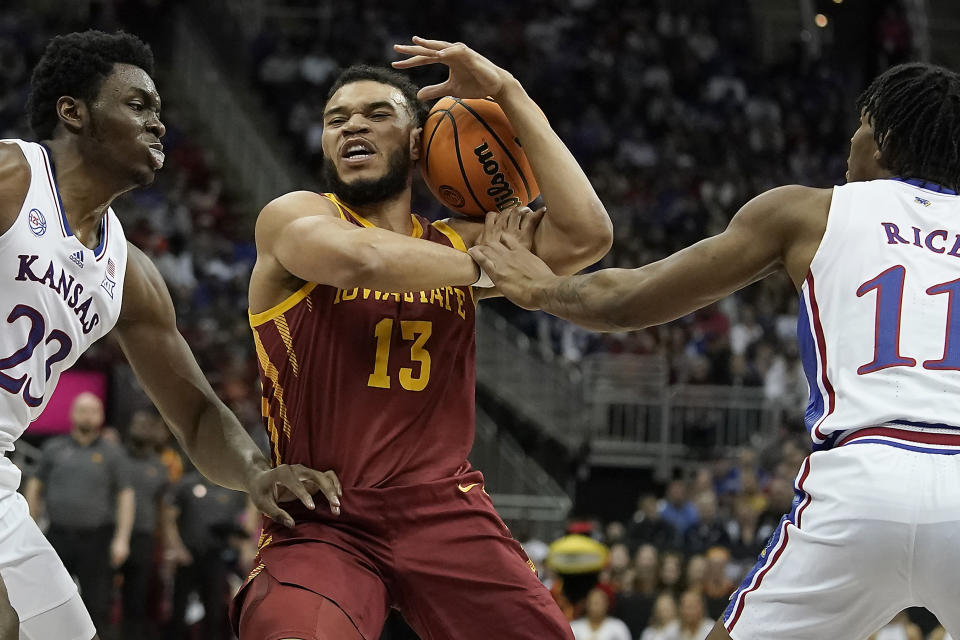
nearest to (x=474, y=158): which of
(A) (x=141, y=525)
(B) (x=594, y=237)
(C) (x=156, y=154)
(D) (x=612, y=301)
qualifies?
(B) (x=594, y=237)

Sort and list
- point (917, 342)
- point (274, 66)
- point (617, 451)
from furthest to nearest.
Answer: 1. point (274, 66)
2. point (617, 451)
3. point (917, 342)

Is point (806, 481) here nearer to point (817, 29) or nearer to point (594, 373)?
point (594, 373)

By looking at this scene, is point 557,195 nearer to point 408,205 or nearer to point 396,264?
point 408,205

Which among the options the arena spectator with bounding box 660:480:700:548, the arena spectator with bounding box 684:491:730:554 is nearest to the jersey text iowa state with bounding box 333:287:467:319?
the arena spectator with bounding box 684:491:730:554

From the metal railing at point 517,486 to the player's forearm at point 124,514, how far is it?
4.45m

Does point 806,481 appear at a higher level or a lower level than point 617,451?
higher

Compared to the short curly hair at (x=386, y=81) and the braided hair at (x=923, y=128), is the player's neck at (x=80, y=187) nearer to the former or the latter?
the short curly hair at (x=386, y=81)

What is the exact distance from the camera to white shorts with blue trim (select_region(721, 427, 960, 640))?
3.32 meters

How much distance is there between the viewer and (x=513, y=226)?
4422 millimetres

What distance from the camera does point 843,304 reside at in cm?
353

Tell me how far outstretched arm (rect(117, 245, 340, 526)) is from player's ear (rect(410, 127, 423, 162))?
3.30 feet

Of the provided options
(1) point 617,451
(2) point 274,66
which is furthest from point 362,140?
(2) point 274,66

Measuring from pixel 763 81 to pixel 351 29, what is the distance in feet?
21.5

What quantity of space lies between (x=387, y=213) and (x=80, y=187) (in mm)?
987
